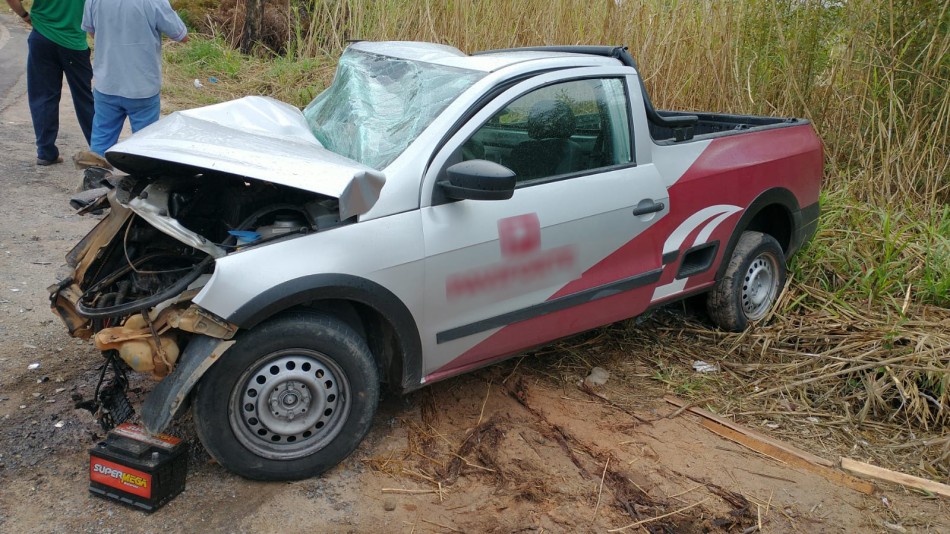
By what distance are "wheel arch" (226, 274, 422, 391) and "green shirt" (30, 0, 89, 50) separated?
5446 millimetres

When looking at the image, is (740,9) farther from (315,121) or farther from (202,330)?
(202,330)

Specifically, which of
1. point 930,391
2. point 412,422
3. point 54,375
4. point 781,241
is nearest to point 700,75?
point 781,241

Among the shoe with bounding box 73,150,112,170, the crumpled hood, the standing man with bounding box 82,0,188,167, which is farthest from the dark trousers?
the crumpled hood

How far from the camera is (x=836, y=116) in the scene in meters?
7.07

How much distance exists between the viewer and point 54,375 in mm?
3969

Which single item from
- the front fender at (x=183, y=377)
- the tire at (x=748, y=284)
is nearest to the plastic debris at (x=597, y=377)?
the tire at (x=748, y=284)

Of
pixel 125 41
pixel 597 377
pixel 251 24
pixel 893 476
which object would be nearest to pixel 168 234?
pixel 597 377

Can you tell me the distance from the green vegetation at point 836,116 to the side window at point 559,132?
143 cm

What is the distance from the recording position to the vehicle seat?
3701 mm

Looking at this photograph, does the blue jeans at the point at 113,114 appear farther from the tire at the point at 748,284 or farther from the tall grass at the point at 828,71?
the tire at the point at 748,284

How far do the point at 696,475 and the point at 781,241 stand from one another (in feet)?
7.30

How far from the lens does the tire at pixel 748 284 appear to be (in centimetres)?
487

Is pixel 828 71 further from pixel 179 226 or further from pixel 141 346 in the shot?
pixel 141 346

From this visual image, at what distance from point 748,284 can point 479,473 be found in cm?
246
